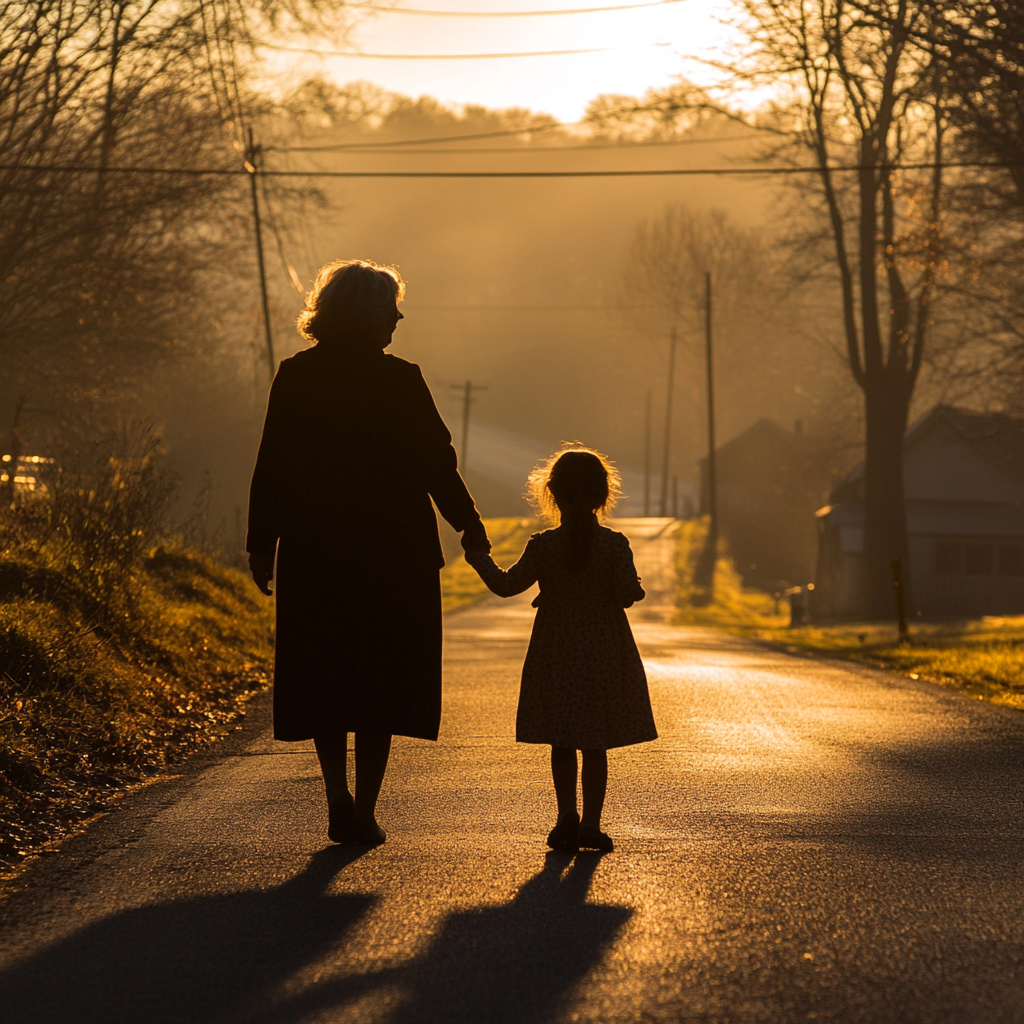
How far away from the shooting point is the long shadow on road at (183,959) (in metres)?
3.47

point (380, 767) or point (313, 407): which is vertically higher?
point (313, 407)

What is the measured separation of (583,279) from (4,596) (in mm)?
115760

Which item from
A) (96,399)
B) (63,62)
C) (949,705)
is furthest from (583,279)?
(949,705)

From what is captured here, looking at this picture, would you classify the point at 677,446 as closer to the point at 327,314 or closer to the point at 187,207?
the point at 187,207

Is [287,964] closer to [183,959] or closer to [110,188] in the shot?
[183,959]

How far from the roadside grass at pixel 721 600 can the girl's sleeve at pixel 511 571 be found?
28.4 meters

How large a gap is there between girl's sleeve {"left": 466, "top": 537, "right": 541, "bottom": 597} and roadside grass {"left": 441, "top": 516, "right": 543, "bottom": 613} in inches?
954

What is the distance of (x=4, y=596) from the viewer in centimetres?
928

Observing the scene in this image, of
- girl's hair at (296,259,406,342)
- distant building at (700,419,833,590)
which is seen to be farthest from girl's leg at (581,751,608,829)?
distant building at (700,419,833,590)

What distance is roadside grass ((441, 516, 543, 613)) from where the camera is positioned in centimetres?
4181

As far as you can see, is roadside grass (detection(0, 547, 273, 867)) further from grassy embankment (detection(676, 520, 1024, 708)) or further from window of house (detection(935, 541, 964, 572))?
window of house (detection(935, 541, 964, 572))

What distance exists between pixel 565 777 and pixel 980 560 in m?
44.8

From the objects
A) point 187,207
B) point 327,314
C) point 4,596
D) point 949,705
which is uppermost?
point 187,207

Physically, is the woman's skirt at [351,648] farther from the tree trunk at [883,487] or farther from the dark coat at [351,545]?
the tree trunk at [883,487]
